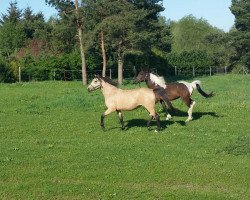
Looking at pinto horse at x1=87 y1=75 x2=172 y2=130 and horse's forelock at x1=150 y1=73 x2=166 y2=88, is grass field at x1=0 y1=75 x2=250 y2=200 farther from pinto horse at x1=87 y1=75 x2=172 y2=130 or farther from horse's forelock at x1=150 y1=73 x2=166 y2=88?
horse's forelock at x1=150 y1=73 x2=166 y2=88

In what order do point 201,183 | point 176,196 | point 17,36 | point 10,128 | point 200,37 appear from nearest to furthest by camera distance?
point 176,196
point 201,183
point 10,128
point 17,36
point 200,37

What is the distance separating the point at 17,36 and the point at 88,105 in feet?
155

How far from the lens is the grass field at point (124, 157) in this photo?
8914mm

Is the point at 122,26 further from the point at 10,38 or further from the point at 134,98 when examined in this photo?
the point at 10,38

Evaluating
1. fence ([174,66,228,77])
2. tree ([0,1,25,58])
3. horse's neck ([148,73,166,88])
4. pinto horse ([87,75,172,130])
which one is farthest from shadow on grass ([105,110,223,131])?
tree ([0,1,25,58])

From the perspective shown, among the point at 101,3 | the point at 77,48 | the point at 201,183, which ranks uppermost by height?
the point at 101,3

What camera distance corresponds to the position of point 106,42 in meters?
43.6

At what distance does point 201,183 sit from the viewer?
30.9 feet

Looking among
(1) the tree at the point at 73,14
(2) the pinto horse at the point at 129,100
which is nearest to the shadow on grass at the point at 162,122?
(2) the pinto horse at the point at 129,100

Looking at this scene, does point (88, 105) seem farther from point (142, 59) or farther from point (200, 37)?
Result: point (200, 37)

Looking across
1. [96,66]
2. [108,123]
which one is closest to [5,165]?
[108,123]

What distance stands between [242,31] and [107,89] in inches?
2238

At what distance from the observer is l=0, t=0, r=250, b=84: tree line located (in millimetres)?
40562

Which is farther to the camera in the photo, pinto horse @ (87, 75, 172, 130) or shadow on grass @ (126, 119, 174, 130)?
shadow on grass @ (126, 119, 174, 130)
